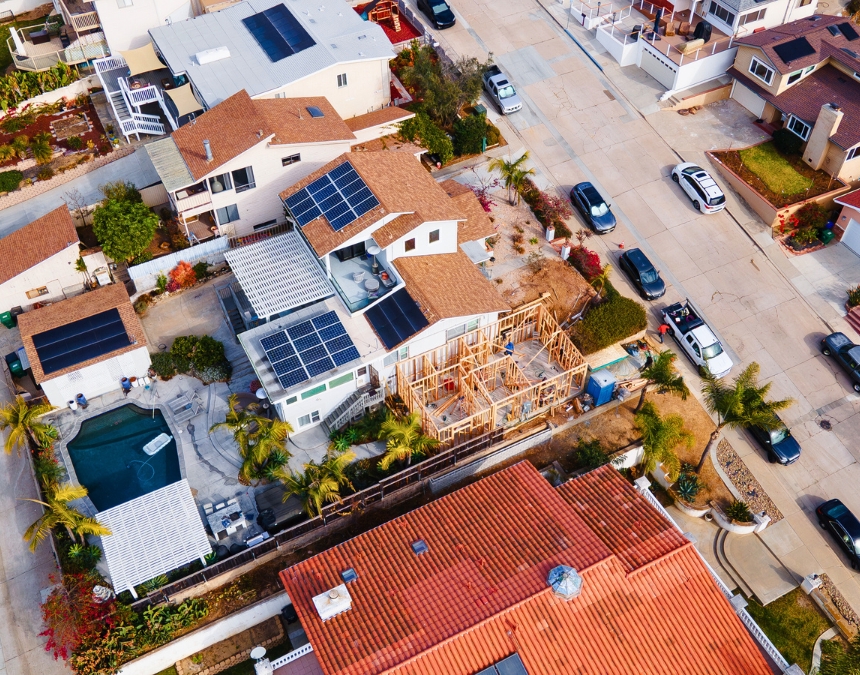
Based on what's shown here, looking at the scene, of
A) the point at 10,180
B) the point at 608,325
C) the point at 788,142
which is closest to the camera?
the point at 608,325

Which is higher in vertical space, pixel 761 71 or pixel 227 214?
pixel 761 71

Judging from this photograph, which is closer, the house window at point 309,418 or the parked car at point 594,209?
the house window at point 309,418

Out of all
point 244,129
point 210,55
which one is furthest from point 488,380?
point 210,55

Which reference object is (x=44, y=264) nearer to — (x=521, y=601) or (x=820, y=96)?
(x=521, y=601)

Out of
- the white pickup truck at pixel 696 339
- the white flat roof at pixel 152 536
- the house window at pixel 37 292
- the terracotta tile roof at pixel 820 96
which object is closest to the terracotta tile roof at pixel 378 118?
the house window at pixel 37 292

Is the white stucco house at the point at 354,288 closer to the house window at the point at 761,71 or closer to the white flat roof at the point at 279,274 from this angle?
the white flat roof at the point at 279,274
